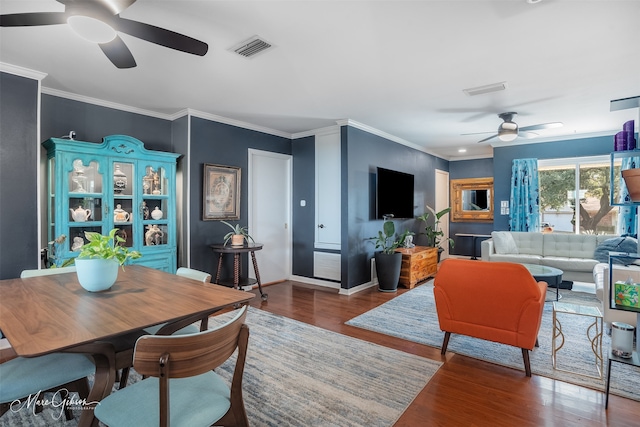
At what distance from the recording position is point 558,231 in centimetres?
603

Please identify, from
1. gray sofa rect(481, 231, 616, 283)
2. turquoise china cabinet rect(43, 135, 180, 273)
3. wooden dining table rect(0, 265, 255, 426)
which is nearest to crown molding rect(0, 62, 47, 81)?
turquoise china cabinet rect(43, 135, 180, 273)

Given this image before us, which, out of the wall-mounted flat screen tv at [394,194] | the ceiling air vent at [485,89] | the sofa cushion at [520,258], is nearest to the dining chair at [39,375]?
the ceiling air vent at [485,89]

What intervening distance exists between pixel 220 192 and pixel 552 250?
17.9ft

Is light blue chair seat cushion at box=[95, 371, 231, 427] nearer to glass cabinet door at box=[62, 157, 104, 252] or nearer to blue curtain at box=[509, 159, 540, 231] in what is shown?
glass cabinet door at box=[62, 157, 104, 252]

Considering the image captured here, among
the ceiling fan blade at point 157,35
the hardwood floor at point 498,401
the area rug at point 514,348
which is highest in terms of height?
the ceiling fan blade at point 157,35

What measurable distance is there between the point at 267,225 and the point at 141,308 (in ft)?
12.5

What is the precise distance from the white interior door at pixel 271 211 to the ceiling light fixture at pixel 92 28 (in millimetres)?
3112

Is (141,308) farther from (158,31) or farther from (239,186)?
(239,186)

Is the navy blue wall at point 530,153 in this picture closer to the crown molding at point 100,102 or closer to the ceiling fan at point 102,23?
the crown molding at point 100,102

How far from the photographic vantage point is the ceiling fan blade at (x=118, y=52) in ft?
6.53

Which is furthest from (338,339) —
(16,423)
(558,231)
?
(558,231)

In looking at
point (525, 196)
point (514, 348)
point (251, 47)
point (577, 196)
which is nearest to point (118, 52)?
point (251, 47)

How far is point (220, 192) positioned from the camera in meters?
4.55

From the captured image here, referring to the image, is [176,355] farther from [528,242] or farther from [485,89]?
[528,242]
